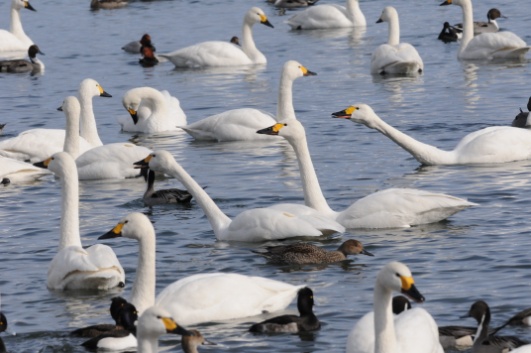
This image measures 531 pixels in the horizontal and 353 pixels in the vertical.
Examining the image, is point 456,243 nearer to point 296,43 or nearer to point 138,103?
point 138,103

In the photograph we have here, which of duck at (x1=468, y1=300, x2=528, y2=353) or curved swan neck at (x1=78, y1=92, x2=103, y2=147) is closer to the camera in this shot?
duck at (x1=468, y1=300, x2=528, y2=353)

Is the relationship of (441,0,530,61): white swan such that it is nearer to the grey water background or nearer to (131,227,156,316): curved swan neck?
the grey water background

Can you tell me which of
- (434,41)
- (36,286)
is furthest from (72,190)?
(434,41)

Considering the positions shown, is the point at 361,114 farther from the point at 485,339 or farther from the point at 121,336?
the point at 485,339

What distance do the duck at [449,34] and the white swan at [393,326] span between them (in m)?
20.0

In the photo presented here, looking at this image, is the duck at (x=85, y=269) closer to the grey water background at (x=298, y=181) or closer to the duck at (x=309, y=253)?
the grey water background at (x=298, y=181)

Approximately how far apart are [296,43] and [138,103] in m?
9.67

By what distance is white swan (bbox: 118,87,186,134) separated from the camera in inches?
842

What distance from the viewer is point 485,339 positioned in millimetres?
10078

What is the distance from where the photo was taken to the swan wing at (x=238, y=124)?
20.0m

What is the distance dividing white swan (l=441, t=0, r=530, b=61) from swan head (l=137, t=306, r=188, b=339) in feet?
60.2

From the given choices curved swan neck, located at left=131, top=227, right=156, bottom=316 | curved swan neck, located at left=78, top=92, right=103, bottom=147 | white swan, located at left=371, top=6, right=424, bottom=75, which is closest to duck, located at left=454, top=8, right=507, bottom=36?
white swan, located at left=371, top=6, right=424, bottom=75

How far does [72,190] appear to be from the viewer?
13289mm

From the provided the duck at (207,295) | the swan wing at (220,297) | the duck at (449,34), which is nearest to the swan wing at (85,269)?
the duck at (207,295)
